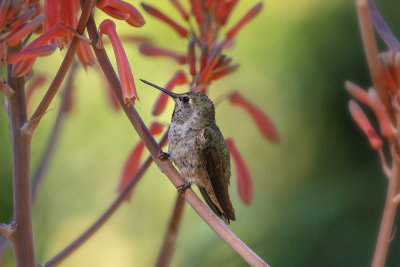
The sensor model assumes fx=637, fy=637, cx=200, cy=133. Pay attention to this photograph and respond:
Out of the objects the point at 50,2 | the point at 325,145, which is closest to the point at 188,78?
the point at 50,2

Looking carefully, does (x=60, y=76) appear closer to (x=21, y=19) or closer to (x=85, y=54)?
(x=21, y=19)

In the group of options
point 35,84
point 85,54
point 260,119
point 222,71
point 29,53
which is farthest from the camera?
point 35,84

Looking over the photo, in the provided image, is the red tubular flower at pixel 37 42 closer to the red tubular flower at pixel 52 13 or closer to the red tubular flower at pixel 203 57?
the red tubular flower at pixel 52 13

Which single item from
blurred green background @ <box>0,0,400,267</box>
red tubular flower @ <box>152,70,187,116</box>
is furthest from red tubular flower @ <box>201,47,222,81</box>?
blurred green background @ <box>0,0,400,267</box>

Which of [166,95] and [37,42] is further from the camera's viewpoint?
[166,95]

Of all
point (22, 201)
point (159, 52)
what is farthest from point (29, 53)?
point (159, 52)

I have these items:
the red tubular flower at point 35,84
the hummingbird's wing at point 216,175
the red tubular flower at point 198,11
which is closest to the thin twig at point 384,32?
the red tubular flower at point 198,11

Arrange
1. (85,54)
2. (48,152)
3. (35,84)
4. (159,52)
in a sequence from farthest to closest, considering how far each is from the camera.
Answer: (35,84), (159,52), (48,152), (85,54)
